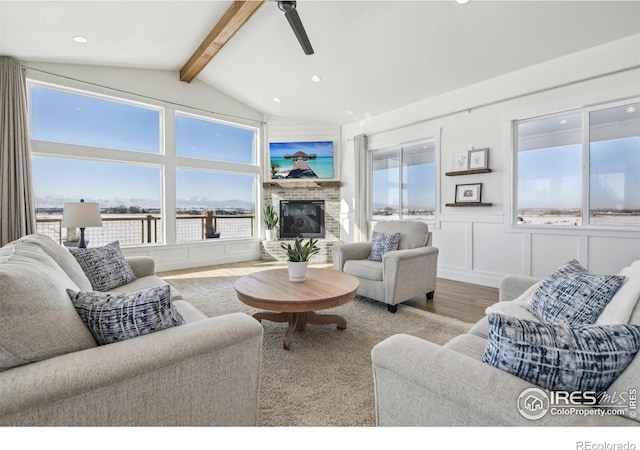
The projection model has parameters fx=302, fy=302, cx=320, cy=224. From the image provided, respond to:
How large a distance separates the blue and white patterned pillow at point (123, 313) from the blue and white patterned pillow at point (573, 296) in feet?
5.33

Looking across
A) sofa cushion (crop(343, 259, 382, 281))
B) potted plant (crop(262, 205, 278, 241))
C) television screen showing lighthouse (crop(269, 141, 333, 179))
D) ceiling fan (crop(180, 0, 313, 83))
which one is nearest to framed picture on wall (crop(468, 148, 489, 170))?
sofa cushion (crop(343, 259, 382, 281))

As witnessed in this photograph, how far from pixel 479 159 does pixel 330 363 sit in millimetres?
3483

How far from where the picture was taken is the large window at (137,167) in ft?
13.9

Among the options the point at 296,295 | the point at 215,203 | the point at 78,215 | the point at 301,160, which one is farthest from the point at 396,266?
the point at 215,203

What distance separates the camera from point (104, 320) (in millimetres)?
1013

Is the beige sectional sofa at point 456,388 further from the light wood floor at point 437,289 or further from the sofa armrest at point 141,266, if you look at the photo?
the sofa armrest at point 141,266

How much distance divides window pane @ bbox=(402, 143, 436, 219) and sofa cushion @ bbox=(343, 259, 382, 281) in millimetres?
1950

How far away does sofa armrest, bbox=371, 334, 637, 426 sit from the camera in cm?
76

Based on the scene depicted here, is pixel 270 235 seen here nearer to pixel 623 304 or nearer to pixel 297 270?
pixel 297 270

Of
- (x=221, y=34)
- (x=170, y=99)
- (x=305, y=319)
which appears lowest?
(x=305, y=319)

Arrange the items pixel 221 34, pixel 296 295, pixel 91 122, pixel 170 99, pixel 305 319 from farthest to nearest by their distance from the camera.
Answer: pixel 170 99
pixel 91 122
pixel 221 34
pixel 305 319
pixel 296 295

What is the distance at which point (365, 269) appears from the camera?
127 inches

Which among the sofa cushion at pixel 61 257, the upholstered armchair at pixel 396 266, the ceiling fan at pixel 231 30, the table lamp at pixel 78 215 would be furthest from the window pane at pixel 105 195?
the upholstered armchair at pixel 396 266

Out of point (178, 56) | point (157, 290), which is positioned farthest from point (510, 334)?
point (178, 56)
